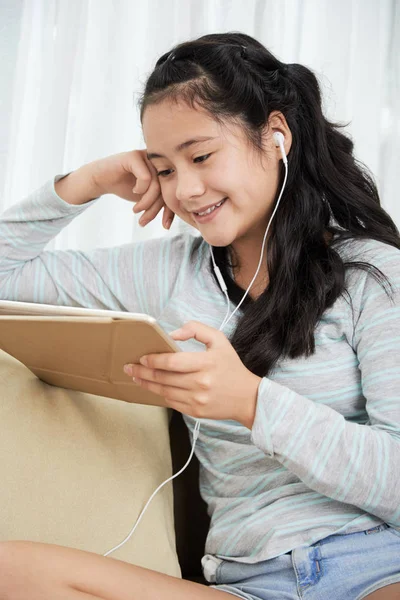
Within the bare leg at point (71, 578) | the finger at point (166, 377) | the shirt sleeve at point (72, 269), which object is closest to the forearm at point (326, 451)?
the finger at point (166, 377)

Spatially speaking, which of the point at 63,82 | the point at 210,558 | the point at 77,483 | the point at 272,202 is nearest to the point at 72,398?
the point at 77,483

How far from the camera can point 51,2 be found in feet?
6.08

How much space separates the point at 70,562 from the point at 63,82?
135cm

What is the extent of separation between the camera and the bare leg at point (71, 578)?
0.79m

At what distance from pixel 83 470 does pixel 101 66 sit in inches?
45.6

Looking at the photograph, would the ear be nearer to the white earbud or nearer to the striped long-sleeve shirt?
the white earbud

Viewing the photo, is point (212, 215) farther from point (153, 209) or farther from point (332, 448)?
point (332, 448)

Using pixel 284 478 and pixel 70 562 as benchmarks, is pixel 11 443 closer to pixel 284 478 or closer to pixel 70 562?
pixel 70 562

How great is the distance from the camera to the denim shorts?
0.92 metres

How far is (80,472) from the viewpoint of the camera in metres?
1.04

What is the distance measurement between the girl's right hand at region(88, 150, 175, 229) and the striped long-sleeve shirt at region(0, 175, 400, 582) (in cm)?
6

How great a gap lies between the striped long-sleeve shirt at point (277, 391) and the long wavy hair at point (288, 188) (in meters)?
0.03

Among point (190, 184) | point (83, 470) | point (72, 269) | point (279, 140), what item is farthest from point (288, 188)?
point (83, 470)

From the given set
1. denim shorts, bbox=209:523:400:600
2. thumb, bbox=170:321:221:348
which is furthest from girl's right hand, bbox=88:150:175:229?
denim shorts, bbox=209:523:400:600
